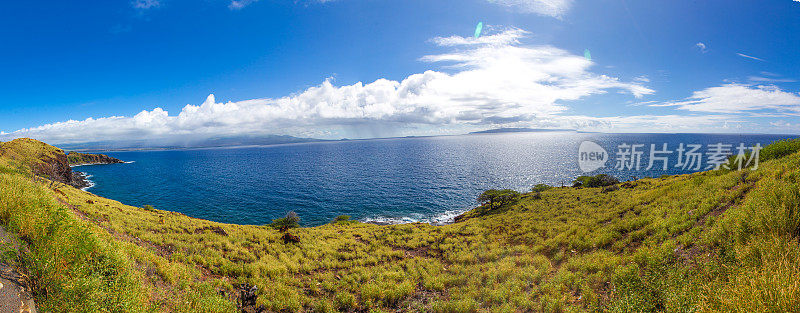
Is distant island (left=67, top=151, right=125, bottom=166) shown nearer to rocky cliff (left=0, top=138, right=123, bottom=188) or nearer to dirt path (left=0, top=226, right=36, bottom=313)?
rocky cliff (left=0, top=138, right=123, bottom=188)

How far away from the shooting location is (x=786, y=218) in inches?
301

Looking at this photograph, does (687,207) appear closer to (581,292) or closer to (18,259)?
(581,292)

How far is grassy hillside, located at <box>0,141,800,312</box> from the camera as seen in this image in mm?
6367

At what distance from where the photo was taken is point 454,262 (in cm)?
1923

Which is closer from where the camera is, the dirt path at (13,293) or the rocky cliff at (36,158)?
the dirt path at (13,293)

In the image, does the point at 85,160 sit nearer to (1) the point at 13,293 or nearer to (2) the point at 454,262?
(1) the point at 13,293

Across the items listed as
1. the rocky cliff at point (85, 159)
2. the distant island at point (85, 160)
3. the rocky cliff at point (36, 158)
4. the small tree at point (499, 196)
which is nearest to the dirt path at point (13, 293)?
the small tree at point (499, 196)

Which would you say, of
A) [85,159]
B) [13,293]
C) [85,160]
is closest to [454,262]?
[13,293]

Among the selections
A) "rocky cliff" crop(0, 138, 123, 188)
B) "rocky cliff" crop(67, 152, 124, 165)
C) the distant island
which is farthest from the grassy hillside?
"rocky cliff" crop(67, 152, 124, 165)

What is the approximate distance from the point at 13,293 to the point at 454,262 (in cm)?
1910

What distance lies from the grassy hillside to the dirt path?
0.70 feet

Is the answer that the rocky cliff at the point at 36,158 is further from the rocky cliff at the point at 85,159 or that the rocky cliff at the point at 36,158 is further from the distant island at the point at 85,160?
the rocky cliff at the point at 85,159

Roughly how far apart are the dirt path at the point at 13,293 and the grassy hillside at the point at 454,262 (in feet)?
0.70

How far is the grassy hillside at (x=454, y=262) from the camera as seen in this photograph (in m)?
6.37
